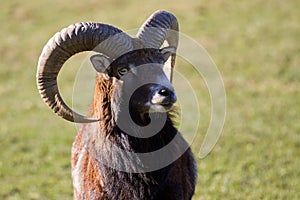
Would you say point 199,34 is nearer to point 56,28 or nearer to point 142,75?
point 56,28

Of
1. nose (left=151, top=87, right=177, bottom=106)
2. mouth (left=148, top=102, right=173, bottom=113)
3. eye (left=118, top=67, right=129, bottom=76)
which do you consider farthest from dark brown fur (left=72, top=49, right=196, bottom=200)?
nose (left=151, top=87, right=177, bottom=106)

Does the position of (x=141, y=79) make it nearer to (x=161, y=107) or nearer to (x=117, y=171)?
(x=161, y=107)

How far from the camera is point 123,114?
7621 millimetres

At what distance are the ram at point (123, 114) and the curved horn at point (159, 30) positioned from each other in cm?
3

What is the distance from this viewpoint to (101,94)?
7.84 meters

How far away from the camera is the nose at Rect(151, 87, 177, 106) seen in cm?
709

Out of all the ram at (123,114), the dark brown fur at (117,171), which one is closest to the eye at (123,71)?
the ram at (123,114)

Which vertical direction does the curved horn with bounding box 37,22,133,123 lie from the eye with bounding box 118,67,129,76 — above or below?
above

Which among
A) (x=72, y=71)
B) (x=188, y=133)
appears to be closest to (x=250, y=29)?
(x=72, y=71)

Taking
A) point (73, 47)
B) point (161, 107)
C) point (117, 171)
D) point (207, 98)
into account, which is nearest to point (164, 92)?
point (161, 107)

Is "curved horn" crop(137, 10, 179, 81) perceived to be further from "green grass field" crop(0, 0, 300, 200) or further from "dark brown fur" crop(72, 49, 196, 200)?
"green grass field" crop(0, 0, 300, 200)

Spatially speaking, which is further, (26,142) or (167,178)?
(26,142)

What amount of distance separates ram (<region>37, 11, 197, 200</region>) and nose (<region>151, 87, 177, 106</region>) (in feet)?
→ 0.56

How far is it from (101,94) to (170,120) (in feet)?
3.01
